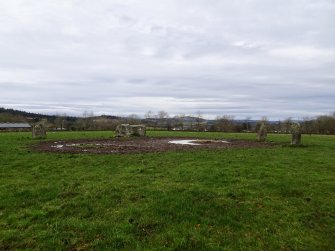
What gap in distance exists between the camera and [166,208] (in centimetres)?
903

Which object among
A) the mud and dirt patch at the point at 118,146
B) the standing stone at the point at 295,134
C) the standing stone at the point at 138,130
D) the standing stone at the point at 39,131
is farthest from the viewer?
the standing stone at the point at 138,130

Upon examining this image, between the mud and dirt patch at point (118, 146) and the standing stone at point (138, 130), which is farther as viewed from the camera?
the standing stone at point (138, 130)

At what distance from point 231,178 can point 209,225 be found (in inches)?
190

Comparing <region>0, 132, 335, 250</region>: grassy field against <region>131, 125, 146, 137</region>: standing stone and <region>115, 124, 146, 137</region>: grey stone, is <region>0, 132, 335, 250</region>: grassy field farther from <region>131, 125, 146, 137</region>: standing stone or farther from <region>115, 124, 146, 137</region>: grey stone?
<region>131, 125, 146, 137</region>: standing stone

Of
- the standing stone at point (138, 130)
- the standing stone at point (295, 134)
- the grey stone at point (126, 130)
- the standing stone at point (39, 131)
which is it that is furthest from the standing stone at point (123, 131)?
the standing stone at point (295, 134)

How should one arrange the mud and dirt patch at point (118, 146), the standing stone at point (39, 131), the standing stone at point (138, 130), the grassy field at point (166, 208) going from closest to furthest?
the grassy field at point (166, 208) → the mud and dirt patch at point (118, 146) → the standing stone at point (39, 131) → the standing stone at point (138, 130)

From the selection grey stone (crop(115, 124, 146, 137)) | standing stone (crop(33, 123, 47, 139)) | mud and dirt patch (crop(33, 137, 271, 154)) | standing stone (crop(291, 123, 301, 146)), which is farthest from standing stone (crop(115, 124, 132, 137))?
standing stone (crop(291, 123, 301, 146))

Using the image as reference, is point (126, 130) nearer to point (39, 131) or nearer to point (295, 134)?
point (39, 131)

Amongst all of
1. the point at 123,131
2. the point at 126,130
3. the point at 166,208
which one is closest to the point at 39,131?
the point at 123,131

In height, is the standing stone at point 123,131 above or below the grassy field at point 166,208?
above

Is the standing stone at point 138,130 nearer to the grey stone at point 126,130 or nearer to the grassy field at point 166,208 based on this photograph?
the grey stone at point 126,130

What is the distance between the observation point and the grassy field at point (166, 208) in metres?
7.24

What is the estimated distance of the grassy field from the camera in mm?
7238

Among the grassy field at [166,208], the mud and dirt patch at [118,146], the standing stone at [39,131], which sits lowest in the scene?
the grassy field at [166,208]
